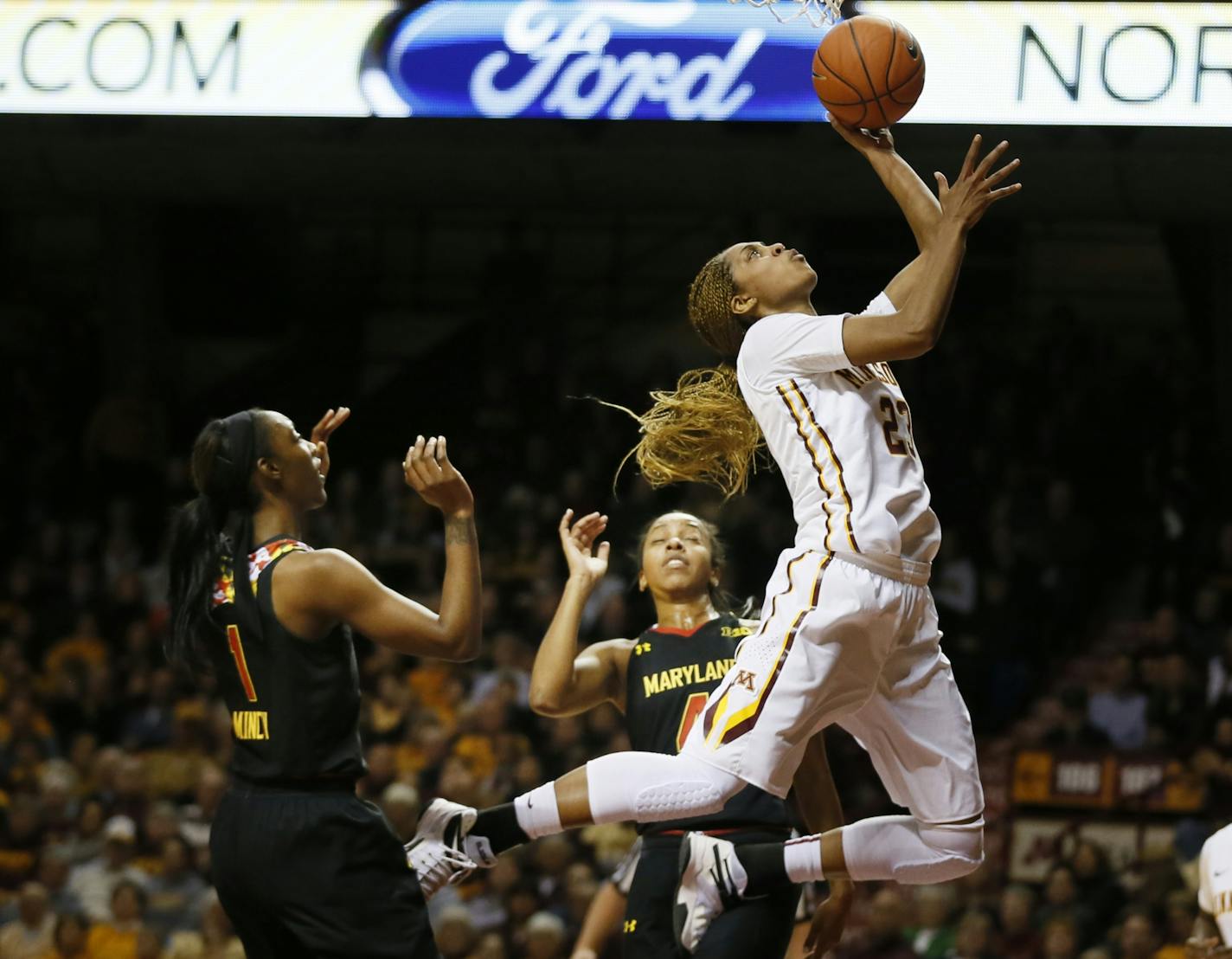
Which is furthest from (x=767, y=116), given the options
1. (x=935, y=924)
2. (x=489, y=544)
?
(x=935, y=924)

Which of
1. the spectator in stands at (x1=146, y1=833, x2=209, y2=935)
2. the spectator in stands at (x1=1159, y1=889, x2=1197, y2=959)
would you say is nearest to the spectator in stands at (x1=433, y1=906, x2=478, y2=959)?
the spectator in stands at (x1=146, y1=833, x2=209, y2=935)

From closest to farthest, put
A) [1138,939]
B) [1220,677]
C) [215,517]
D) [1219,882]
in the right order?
[215,517] → [1219,882] → [1138,939] → [1220,677]

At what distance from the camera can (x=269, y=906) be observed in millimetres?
3865

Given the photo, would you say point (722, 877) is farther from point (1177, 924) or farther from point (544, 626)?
point (544, 626)

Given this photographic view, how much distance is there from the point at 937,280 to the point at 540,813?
5.31 ft

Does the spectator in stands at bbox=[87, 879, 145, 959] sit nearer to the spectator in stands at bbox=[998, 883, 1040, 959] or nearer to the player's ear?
the spectator in stands at bbox=[998, 883, 1040, 959]

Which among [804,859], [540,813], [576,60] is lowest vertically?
[804,859]

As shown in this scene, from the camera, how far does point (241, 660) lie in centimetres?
398

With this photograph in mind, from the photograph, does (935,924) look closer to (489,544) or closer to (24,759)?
(489,544)

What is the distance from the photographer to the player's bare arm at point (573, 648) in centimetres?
492

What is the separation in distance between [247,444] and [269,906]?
107 centimetres

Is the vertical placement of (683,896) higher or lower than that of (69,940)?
higher

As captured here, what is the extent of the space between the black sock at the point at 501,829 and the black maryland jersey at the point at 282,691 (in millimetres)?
512

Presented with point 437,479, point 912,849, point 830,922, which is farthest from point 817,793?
point 437,479
